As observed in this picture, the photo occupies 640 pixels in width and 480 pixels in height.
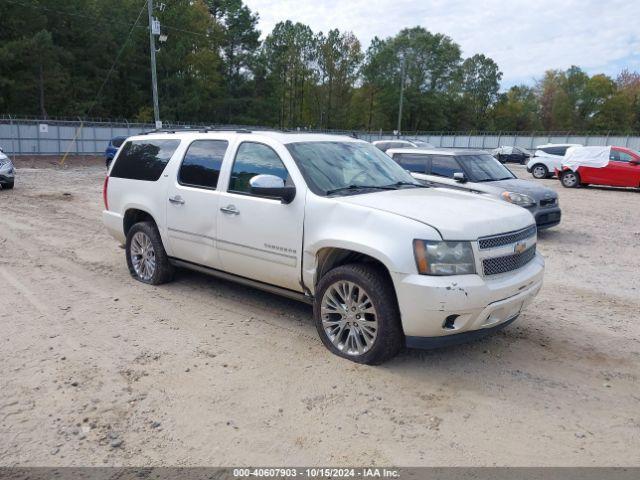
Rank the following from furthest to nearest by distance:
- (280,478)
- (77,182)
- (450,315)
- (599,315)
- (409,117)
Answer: (409,117) → (77,182) → (599,315) → (450,315) → (280,478)

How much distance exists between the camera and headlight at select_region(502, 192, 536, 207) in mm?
9648

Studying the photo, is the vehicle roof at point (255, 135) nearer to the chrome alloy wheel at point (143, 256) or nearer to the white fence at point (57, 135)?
the chrome alloy wheel at point (143, 256)

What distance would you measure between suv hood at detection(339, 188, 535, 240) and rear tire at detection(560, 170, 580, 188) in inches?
706

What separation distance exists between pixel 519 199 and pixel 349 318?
656cm

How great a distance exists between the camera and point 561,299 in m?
6.36

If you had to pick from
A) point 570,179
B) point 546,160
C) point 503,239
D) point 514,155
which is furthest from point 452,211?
point 514,155

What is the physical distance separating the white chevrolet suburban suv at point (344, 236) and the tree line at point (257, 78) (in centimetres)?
3515

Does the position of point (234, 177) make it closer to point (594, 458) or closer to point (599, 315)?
point (594, 458)

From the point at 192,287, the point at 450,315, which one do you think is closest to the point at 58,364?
the point at 192,287

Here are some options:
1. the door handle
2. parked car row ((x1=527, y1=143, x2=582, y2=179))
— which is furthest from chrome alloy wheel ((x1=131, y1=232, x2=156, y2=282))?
parked car row ((x1=527, y1=143, x2=582, y2=179))

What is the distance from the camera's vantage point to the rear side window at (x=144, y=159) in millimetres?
6155

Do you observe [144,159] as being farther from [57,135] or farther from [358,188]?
[57,135]

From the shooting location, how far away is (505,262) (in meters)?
4.23

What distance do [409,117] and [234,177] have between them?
85.5 m
